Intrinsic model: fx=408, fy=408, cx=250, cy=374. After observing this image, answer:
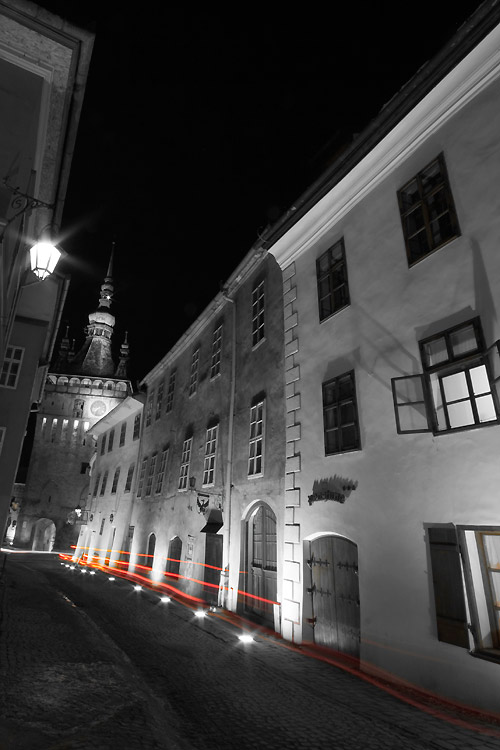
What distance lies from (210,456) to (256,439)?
3352mm

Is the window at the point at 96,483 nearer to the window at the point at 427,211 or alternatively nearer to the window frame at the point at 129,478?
the window frame at the point at 129,478

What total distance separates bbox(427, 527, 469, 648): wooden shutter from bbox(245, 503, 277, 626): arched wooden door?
491 centimetres

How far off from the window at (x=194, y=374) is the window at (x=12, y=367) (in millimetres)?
7032

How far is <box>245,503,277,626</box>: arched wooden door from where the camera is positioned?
10.3 meters

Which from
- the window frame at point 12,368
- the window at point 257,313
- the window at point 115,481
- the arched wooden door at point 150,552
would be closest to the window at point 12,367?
the window frame at point 12,368

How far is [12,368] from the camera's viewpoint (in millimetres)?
16578

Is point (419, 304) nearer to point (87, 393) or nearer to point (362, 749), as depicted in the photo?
point (362, 749)

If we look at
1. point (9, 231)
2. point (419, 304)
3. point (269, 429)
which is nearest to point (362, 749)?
point (419, 304)

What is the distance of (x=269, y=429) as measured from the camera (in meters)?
11.5

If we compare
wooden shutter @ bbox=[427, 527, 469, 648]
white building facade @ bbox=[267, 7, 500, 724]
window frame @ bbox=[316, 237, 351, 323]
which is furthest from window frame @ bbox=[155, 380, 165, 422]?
wooden shutter @ bbox=[427, 527, 469, 648]

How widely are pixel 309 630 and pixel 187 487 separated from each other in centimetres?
860

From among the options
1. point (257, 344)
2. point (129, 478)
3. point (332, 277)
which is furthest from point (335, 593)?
point (129, 478)

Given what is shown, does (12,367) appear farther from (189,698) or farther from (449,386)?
(449,386)

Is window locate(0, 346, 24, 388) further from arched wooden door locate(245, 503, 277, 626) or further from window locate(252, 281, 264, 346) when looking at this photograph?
arched wooden door locate(245, 503, 277, 626)
